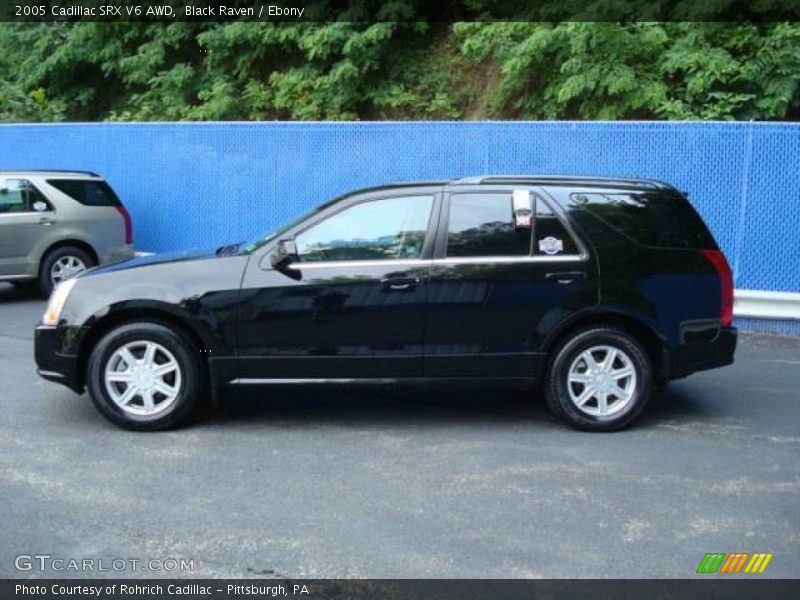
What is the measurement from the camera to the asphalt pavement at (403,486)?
439 centimetres

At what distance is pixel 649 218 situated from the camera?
21.0ft

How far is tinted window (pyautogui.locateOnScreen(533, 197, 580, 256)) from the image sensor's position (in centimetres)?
626

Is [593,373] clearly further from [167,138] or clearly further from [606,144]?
[167,138]

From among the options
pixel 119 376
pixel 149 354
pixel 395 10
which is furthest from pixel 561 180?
pixel 395 10

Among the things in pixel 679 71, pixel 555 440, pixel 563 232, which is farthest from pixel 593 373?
pixel 679 71

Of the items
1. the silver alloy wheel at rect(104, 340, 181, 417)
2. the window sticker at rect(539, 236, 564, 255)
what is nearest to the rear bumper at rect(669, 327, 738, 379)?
the window sticker at rect(539, 236, 564, 255)

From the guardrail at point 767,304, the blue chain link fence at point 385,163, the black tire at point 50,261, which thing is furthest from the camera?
the black tire at point 50,261

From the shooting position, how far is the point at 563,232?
20.6ft

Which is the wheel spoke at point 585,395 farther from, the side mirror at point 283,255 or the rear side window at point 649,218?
the side mirror at point 283,255

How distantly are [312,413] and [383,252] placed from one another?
1.39m

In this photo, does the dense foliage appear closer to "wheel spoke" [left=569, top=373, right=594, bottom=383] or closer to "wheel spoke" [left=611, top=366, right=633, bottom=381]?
"wheel spoke" [left=611, top=366, right=633, bottom=381]

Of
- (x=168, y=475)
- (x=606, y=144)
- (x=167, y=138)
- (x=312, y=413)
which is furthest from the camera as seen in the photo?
(x=167, y=138)

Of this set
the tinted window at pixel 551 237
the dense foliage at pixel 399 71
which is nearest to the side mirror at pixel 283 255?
the tinted window at pixel 551 237

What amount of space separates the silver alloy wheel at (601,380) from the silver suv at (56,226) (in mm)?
7141
